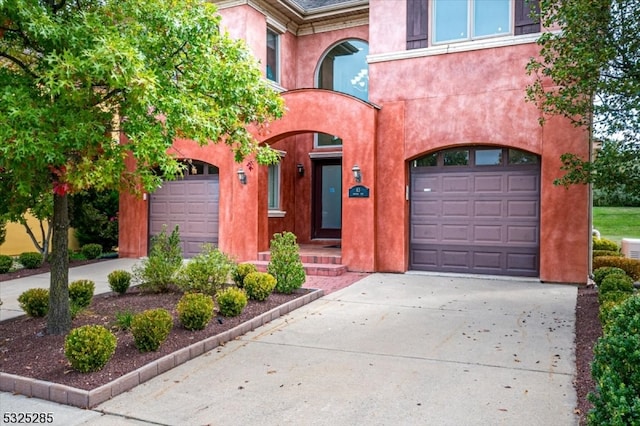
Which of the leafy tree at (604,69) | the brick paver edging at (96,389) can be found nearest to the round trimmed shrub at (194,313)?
the brick paver edging at (96,389)

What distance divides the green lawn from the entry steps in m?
13.8

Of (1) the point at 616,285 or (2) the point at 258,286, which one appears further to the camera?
(2) the point at 258,286

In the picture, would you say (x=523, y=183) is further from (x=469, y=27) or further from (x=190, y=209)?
(x=190, y=209)

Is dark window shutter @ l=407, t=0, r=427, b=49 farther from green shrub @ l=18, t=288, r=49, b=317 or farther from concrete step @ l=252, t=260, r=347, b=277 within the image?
green shrub @ l=18, t=288, r=49, b=317

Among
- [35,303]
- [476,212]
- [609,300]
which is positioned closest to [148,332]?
[35,303]

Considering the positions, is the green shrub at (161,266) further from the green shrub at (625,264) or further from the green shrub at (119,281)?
the green shrub at (625,264)

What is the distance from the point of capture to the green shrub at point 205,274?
745 cm

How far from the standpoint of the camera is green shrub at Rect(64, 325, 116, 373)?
4.33 m

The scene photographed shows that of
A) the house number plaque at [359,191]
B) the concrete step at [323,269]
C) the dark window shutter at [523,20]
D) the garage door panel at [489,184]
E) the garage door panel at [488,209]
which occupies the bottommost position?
the concrete step at [323,269]

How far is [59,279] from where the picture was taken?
5.61m

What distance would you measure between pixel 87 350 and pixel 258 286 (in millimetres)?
3203

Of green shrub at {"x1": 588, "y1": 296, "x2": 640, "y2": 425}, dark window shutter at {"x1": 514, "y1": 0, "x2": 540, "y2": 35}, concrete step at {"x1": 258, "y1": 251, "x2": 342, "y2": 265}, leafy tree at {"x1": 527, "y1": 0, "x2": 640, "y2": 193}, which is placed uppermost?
dark window shutter at {"x1": 514, "y1": 0, "x2": 540, "y2": 35}

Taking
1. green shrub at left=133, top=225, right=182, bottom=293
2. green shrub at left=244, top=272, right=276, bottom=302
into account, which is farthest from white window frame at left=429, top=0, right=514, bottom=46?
green shrub at left=133, top=225, right=182, bottom=293

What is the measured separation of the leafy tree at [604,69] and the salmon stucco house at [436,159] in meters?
1.80
